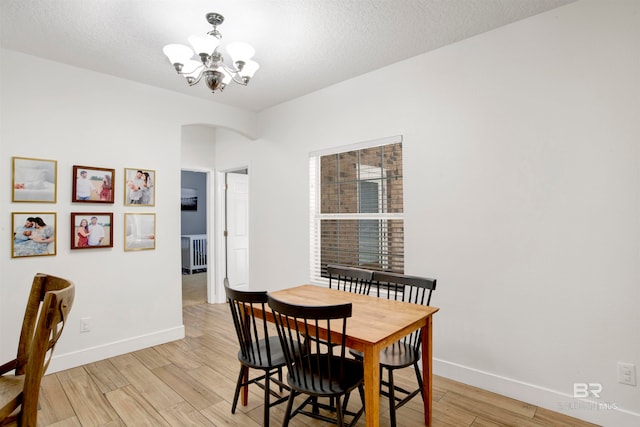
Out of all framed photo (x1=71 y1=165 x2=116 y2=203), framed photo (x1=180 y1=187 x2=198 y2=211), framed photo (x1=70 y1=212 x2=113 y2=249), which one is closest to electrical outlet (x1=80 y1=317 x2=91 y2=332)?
framed photo (x1=70 y1=212 x2=113 y2=249)

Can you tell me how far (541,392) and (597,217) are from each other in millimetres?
1254

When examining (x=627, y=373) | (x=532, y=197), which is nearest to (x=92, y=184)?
(x=532, y=197)

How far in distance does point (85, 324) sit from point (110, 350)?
1.18 feet

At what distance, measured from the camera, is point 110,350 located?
322cm

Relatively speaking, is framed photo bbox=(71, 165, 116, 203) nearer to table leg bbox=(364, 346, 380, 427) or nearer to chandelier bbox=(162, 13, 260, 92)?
chandelier bbox=(162, 13, 260, 92)

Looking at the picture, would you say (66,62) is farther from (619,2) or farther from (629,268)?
(629,268)

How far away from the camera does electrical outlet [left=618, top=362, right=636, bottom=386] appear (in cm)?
202

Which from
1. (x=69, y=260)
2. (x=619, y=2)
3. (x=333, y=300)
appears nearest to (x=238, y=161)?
(x=69, y=260)

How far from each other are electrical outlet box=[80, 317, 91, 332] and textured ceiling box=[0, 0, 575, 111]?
7.74ft

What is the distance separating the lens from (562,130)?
2.25 meters

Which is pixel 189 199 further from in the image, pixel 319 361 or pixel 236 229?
pixel 319 361

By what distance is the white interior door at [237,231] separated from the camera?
5.18 meters

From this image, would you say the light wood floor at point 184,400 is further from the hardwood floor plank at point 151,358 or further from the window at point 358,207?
the window at point 358,207

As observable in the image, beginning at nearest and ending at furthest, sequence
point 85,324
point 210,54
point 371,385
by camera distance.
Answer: point 371,385
point 210,54
point 85,324
